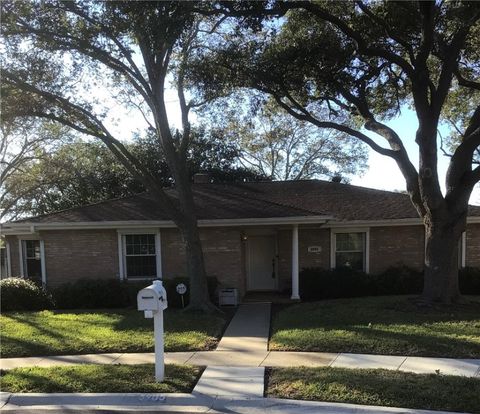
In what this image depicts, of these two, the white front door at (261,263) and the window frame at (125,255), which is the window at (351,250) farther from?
the window frame at (125,255)

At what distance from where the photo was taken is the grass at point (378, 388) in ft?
19.1

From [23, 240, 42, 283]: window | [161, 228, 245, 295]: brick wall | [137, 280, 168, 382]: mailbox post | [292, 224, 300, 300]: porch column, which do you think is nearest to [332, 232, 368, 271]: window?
[292, 224, 300, 300]: porch column

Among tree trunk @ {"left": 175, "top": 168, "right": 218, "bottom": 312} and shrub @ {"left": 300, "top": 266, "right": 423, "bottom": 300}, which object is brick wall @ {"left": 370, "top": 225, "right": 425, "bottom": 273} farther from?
tree trunk @ {"left": 175, "top": 168, "right": 218, "bottom": 312}

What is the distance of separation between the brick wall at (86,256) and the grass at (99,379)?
8.25m

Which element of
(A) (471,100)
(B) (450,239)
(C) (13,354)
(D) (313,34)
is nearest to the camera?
(C) (13,354)

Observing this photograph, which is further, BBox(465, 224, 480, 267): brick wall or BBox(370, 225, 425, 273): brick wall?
BBox(465, 224, 480, 267): brick wall

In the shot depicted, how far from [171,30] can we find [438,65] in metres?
9.84

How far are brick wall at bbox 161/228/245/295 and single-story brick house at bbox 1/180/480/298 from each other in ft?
0.10

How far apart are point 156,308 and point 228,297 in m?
7.90

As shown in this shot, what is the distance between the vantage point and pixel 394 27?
42.6 feet

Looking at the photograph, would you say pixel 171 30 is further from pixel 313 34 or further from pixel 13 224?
pixel 13 224

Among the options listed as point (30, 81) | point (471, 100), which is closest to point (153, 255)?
point (30, 81)

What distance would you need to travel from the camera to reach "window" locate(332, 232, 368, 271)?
1694cm

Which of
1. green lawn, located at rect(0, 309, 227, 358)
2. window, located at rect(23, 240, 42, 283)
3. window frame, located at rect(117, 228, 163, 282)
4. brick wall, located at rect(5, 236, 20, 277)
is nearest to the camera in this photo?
green lawn, located at rect(0, 309, 227, 358)
